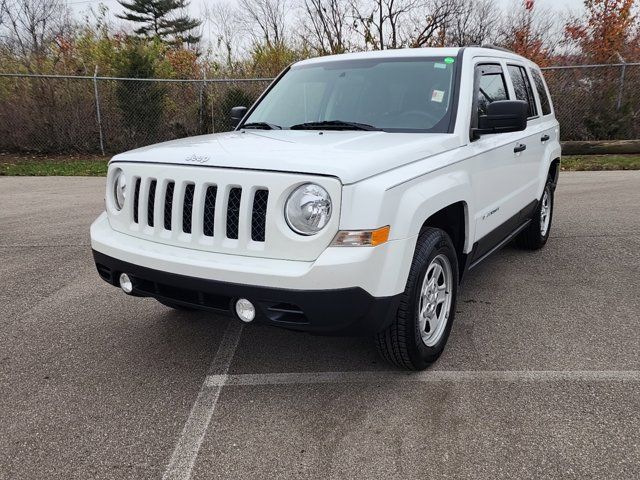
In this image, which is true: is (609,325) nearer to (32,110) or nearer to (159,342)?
(159,342)

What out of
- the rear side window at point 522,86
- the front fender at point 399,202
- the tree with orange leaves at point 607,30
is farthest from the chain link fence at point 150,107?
the front fender at point 399,202

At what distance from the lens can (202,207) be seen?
274 cm

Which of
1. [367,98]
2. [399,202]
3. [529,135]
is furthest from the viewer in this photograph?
[529,135]

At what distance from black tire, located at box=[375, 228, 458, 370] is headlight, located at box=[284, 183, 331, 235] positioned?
0.58m

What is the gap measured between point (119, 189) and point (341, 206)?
1.52 meters

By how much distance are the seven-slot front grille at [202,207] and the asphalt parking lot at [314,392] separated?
2.97 feet

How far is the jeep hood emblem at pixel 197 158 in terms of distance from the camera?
9.12 ft

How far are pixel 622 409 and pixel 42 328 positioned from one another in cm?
362

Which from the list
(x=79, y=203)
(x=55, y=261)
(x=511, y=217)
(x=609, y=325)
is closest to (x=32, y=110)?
(x=79, y=203)

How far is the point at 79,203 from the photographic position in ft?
27.9

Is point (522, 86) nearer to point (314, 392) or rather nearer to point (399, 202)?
point (399, 202)

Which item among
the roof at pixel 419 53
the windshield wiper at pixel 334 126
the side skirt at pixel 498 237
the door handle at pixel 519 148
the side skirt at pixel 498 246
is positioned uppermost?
the roof at pixel 419 53

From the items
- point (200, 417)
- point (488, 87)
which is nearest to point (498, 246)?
point (488, 87)

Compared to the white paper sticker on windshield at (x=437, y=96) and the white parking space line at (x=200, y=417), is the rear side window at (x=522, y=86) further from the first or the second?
the white parking space line at (x=200, y=417)
